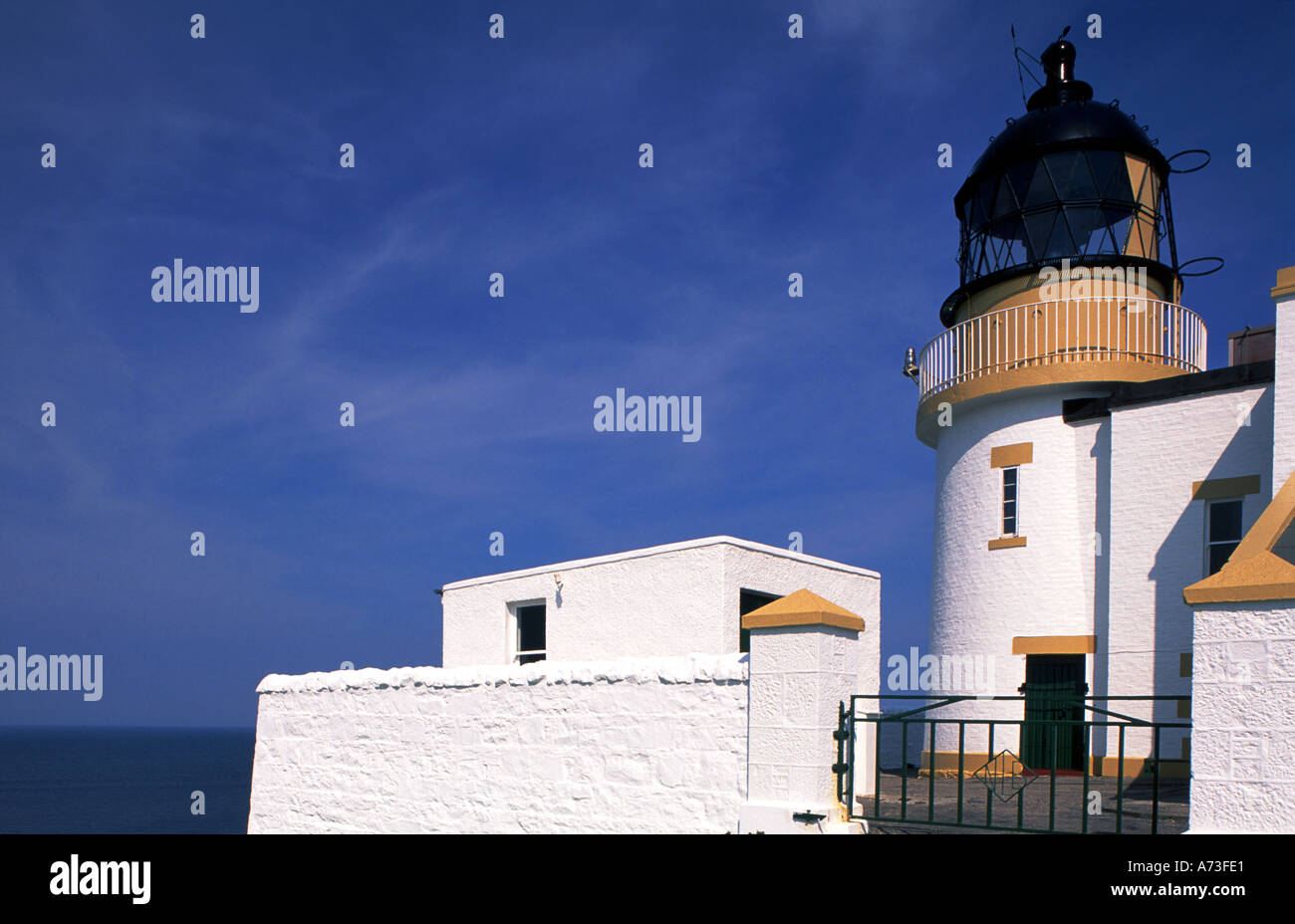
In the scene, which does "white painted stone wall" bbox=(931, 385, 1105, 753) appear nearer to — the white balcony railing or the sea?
the white balcony railing

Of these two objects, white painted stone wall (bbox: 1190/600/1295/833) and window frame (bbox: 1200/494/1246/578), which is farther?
window frame (bbox: 1200/494/1246/578)

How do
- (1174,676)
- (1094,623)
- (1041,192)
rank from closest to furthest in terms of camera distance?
1. (1174,676)
2. (1094,623)
3. (1041,192)

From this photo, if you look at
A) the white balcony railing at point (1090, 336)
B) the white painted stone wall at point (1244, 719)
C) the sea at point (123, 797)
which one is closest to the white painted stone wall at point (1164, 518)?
the white balcony railing at point (1090, 336)

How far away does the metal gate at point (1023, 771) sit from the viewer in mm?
8047

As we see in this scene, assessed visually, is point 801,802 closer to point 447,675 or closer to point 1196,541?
point 447,675

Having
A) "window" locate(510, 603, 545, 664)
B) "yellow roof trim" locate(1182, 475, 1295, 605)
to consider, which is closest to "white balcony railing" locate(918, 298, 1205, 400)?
"window" locate(510, 603, 545, 664)

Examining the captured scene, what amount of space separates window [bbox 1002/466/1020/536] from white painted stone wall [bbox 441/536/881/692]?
6.81 feet

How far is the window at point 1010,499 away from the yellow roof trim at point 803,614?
7.38m

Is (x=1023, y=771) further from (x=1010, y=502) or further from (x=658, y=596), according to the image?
(x=658, y=596)

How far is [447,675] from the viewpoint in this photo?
12.0 meters

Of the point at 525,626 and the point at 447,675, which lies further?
the point at 525,626

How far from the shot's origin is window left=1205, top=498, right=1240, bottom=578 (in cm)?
1299
